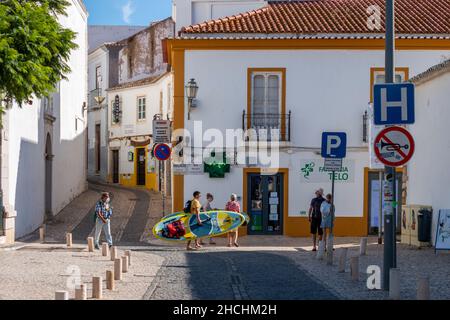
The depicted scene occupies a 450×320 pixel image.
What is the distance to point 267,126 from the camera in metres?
25.8

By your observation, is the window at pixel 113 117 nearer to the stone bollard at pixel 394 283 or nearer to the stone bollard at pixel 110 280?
the stone bollard at pixel 110 280

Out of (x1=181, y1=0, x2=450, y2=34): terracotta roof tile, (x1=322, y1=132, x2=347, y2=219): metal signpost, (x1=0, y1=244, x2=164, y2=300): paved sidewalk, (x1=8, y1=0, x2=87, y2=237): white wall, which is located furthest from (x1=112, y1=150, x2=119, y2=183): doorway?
(x1=322, y1=132, x2=347, y2=219): metal signpost

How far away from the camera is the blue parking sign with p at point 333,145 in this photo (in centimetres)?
1773

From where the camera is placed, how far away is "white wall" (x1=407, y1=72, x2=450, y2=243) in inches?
799

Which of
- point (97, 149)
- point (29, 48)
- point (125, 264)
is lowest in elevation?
point (125, 264)

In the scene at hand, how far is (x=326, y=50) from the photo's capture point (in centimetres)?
Answer: 2608

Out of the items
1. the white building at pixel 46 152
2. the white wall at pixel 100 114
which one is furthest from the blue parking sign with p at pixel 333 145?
the white wall at pixel 100 114

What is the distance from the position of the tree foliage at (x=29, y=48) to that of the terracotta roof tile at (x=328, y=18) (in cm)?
1241

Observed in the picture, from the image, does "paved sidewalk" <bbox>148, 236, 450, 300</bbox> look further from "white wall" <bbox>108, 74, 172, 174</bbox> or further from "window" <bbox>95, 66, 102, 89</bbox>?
"window" <bbox>95, 66, 102, 89</bbox>

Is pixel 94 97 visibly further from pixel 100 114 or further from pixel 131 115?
pixel 131 115

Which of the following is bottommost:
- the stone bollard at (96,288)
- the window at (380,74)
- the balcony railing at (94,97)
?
the stone bollard at (96,288)

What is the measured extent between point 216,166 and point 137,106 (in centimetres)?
1878

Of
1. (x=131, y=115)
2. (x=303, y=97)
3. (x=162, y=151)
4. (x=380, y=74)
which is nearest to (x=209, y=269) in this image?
(x=162, y=151)
